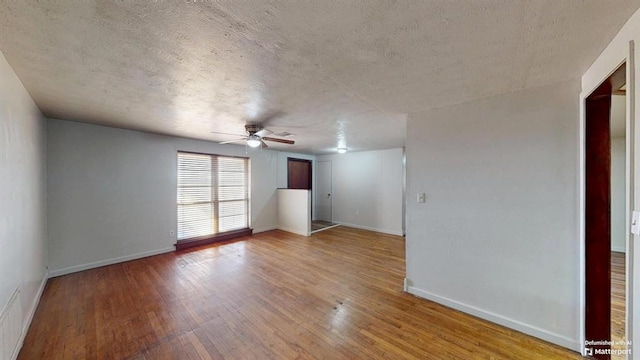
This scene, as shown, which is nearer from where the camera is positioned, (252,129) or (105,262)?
(252,129)

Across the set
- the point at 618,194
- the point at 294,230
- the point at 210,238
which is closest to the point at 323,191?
the point at 294,230

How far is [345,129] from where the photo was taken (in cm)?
375

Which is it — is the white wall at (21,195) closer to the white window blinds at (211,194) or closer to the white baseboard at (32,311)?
the white baseboard at (32,311)

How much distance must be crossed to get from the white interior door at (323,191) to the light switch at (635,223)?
630 centimetres

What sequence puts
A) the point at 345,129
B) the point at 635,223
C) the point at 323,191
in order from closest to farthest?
the point at 635,223 < the point at 345,129 < the point at 323,191

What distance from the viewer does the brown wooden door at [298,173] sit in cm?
693

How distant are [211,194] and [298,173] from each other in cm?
284

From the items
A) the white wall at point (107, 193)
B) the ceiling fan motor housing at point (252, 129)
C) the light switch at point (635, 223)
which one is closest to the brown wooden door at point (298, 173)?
the white wall at point (107, 193)

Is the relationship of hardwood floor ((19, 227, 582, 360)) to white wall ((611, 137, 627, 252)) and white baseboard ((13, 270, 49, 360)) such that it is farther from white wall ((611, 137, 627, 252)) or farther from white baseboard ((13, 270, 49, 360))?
white wall ((611, 137, 627, 252))

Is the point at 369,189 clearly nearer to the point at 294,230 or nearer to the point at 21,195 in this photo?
the point at 294,230

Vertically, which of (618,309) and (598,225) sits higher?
(598,225)

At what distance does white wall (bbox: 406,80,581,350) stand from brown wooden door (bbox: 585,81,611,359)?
101 mm

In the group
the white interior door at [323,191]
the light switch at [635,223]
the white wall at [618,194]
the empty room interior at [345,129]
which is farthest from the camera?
the white interior door at [323,191]

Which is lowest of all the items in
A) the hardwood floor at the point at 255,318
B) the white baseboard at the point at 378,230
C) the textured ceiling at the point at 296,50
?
the hardwood floor at the point at 255,318
